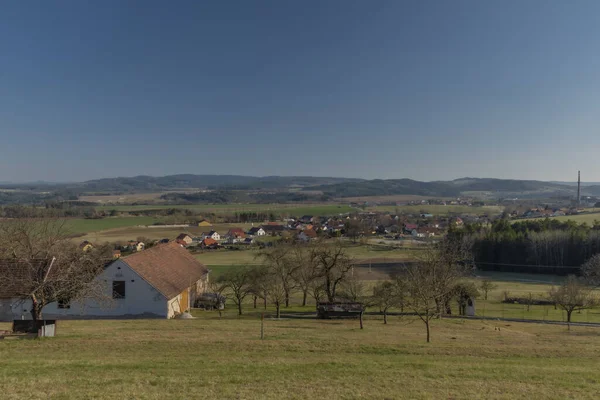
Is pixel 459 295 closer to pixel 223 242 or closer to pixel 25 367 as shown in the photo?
pixel 25 367

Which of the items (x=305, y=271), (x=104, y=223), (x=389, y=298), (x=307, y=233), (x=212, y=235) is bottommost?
(x=212, y=235)

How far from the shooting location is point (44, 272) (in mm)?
21641

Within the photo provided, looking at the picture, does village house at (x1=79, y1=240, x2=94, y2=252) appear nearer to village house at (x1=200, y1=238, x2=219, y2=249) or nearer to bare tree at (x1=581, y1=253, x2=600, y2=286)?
village house at (x1=200, y1=238, x2=219, y2=249)

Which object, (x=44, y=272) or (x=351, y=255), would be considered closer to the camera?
(x=44, y=272)

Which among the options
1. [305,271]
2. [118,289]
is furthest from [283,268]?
[118,289]

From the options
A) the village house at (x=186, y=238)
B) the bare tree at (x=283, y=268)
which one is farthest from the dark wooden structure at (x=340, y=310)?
the village house at (x=186, y=238)

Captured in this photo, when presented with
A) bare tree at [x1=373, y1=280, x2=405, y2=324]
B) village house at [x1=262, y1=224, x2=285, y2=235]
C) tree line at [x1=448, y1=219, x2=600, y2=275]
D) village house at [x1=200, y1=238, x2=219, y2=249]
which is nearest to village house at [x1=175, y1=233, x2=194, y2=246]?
village house at [x1=200, y1=238, x2=219, y2=249]

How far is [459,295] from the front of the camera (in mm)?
36000

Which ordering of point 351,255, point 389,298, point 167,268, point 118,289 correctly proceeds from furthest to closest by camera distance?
point 351,255, point 167,268, point 118,289, point 389,298

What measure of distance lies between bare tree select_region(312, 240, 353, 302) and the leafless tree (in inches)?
656

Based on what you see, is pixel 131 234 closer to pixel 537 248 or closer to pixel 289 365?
pixel 537 248

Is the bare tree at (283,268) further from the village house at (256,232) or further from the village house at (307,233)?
the village house at (256,232)

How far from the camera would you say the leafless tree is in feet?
63.1

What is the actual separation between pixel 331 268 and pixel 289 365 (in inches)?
837
